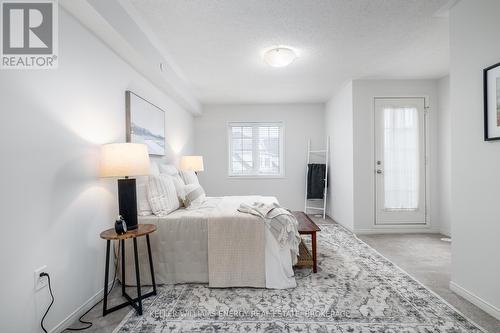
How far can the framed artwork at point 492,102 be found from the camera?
5.48ft

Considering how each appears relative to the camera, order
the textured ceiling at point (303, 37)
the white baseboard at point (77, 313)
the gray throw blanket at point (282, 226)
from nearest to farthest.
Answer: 1. the white baseboard at point (77, 313)
2. the textured ceiling at point (303, 37)
3. the gray throw blanket at point (282, 226)

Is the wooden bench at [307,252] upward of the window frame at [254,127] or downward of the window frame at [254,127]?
downward

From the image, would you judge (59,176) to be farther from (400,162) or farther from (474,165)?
(400,162)

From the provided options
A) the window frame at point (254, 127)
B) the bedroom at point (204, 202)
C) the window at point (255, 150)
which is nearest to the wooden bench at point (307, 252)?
the bedroom at point (204, 202)

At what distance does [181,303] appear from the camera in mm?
1999

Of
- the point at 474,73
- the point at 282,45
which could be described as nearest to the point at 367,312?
the point at 474,73

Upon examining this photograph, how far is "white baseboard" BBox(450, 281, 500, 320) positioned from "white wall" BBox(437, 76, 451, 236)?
2027 millimetres

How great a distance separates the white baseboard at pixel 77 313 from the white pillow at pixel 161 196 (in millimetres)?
815

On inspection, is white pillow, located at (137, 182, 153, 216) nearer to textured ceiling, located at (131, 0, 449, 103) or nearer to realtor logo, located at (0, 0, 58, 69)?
realtor logo, located at (0, 0, 58, 69)

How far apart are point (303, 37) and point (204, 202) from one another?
223cm

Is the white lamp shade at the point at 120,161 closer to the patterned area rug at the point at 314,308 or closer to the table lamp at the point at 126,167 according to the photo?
the table lamp at the point at 126,167

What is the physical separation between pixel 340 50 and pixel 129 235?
292 centimetres

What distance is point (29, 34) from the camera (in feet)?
5.20

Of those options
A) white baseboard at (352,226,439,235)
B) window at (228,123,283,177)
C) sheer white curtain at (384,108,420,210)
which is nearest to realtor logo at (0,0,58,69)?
window at (228,123,283,177)
